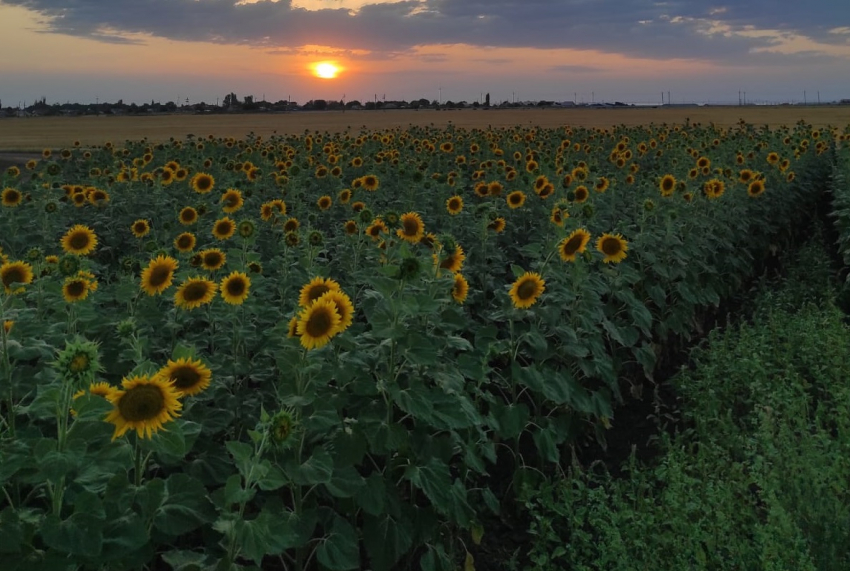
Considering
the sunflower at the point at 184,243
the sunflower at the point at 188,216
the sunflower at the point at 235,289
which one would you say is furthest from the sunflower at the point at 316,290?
the sunflower at the point at 188,216

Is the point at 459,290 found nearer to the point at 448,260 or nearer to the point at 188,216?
the point at 448,260

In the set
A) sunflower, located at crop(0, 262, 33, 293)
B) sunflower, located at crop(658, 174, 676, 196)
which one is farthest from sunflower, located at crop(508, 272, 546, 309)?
sunflower, located at crop(658, 174, 676, 196)

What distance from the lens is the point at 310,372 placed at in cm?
279

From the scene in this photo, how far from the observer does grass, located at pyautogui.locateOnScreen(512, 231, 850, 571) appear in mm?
3443

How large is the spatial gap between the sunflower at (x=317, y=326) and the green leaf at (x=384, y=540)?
0.74 metres

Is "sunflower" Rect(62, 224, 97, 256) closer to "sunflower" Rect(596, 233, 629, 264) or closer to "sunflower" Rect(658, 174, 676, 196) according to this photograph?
"sunflower" Rect(596, 233, 629, 264)

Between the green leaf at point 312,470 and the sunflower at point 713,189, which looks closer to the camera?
the green leaf at point 312,470

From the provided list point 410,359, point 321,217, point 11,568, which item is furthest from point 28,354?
point 321,217

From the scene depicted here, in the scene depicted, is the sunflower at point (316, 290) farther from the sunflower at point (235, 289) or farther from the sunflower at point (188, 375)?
the sunflower at point (188, 375)

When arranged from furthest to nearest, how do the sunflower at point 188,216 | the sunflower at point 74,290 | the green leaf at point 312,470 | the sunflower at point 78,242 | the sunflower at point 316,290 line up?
the sunflower at point 188,216 → the sunflower at point 78,242 → the sunflower at point 74,290 → the sunflower at point 316,290 → the green leaf at point 312,470

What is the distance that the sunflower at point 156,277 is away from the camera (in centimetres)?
391

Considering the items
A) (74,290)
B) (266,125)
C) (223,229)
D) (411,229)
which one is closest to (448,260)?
(411,229)

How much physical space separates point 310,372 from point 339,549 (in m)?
0.63

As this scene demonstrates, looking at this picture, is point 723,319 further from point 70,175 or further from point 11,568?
point 70,175
